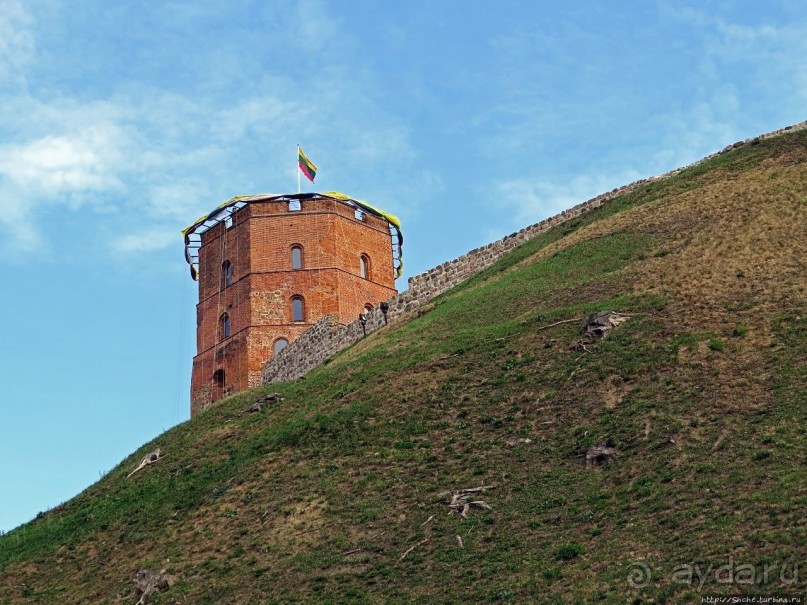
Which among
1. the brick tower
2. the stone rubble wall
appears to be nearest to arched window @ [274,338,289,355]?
the brick tower

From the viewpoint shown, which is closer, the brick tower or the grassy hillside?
the grassy hillside

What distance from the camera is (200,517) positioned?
31.3 meters

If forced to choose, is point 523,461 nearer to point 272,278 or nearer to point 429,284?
point 429,284

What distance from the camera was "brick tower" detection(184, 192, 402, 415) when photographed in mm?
55938

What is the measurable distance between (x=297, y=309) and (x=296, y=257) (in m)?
2.22

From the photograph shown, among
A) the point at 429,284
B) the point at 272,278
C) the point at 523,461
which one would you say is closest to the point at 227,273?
the point at 272,278

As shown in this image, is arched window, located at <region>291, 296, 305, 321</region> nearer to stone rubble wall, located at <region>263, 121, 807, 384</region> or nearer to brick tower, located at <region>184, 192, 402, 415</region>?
brick tower, located at <region>184, 192, 402, 415</region>

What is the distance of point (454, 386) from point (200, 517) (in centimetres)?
713

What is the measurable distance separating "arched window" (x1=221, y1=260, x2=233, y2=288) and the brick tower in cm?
5

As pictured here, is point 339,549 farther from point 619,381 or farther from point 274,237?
point 274,237

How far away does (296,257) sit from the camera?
187 feet

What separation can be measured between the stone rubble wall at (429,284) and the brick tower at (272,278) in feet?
17.1

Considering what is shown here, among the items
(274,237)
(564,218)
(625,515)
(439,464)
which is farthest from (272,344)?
(625,515)

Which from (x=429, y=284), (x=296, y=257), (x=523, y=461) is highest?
(x=296, y=257)
